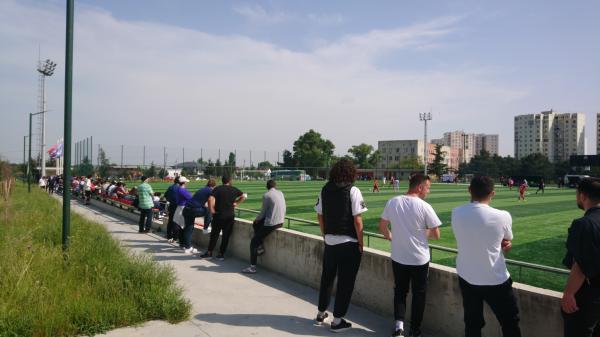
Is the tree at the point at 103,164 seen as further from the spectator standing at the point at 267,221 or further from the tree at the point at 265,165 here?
the spectator standing at the point at 267,221

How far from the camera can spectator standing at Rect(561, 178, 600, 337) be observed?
3.19 meters

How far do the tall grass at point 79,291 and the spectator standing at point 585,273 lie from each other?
399cm

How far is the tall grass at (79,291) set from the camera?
4746 millimetres

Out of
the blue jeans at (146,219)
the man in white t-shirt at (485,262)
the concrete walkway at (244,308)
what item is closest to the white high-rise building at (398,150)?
the blue jeans at (146,219)

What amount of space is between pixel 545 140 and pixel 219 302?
6360 inches

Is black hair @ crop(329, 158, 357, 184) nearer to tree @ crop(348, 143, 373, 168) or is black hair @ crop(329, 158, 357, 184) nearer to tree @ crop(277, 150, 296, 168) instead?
tree @ crop(277, 150, 296, 168)

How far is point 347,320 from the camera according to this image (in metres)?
5.60

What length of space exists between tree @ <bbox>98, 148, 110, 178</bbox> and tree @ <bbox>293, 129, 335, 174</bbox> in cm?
5579

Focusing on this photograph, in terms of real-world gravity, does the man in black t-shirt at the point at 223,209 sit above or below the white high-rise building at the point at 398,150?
below

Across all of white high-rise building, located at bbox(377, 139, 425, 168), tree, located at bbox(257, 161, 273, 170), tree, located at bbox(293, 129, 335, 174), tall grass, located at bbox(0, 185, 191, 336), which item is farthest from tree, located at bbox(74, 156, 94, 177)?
white high-rise building, located at bbox(377, 139, 425, 168)

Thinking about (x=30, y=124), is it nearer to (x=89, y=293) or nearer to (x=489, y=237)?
(x=89, y=293)

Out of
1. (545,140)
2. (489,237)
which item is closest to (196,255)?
(489,237)

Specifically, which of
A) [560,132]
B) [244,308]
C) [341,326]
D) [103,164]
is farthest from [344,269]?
[560,132]

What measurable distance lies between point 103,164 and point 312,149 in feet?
208
